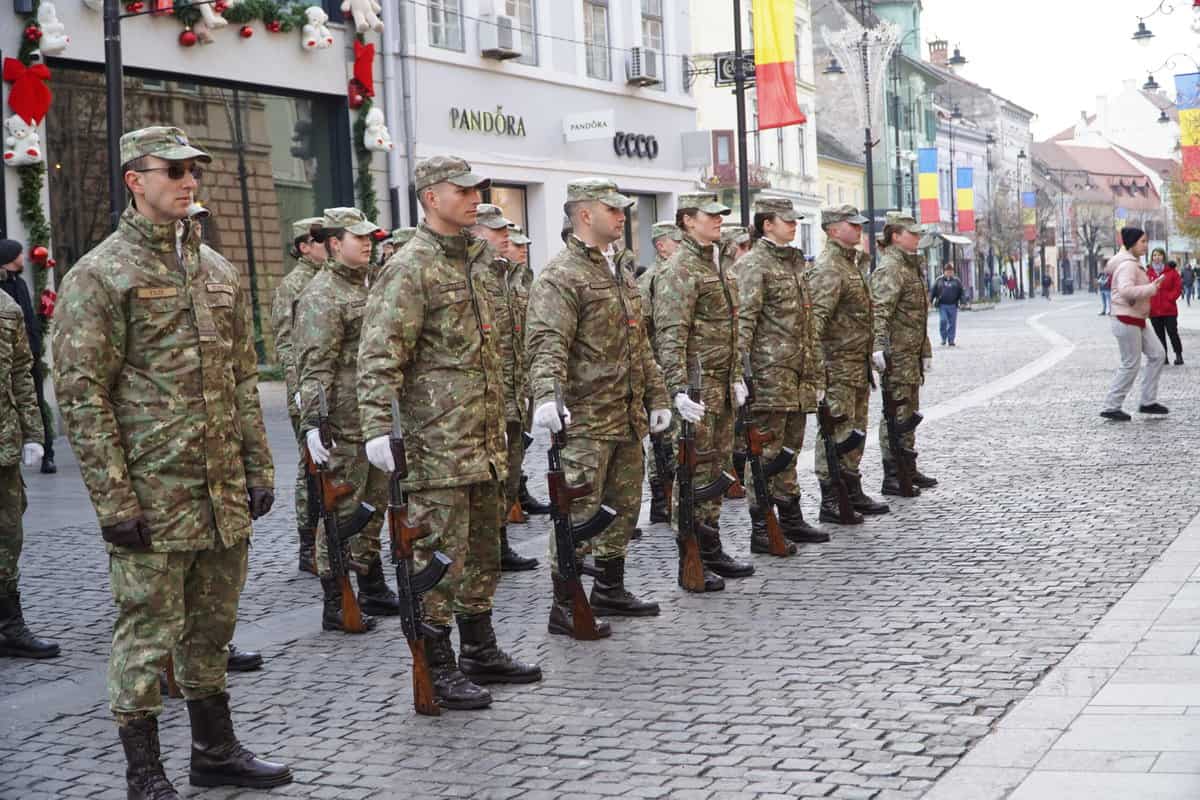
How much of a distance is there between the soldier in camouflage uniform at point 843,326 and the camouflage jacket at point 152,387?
598cm

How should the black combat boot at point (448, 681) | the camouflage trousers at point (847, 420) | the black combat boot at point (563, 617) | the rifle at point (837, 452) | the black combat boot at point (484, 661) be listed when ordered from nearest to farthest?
the black combat boot at point (448, 681) < the black combat boot at point (484, 661) < the black combat boot at point (563, 617) < the rifle at point (837, 452) < the camouflage trousers at point (847, 420)

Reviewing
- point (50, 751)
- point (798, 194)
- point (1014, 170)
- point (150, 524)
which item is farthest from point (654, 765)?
point (1014, 170)

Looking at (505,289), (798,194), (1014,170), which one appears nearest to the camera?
(505,289)

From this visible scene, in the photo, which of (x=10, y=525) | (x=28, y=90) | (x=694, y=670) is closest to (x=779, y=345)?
(x=694, y=670)

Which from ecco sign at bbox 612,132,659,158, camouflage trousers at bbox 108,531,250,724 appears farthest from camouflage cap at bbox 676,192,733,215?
ecco sign at bbox 612,132,659,158

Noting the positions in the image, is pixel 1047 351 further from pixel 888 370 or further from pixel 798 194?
pixel 798 194

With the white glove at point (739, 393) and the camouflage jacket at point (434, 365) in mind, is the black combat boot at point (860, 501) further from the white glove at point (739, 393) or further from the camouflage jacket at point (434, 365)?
the camouflage jacket at point (434, 365)

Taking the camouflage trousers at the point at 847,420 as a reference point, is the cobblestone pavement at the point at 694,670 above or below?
below

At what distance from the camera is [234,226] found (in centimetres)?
2125

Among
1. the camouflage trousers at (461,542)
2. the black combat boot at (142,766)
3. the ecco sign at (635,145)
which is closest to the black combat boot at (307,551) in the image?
the camouflage trousers at (461,542)

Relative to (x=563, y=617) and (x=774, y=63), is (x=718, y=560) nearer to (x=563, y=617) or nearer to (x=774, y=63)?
(x=563, y=617)

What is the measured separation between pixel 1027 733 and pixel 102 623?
4670 millimetres

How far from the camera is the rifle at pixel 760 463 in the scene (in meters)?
9.25

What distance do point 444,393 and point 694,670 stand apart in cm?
149
